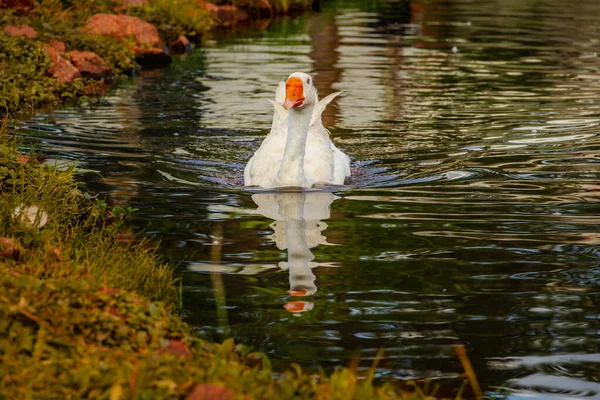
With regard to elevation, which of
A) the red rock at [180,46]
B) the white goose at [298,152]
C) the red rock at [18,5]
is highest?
the red rock at [18,5]

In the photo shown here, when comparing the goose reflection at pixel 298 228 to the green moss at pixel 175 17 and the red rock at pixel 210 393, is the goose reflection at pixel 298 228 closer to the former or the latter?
the red rock at pixel 210 393

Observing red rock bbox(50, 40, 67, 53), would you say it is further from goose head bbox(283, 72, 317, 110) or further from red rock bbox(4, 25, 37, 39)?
goose head bbox(283, 72, 317, 110)

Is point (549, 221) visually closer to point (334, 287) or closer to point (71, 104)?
point (334, 287)

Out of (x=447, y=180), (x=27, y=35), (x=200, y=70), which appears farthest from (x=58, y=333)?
(x=200, y=70)

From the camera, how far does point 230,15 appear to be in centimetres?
3183

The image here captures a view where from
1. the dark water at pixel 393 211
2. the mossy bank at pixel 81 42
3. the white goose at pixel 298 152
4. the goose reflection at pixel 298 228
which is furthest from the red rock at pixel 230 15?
the goose reflection at pixel 298 228

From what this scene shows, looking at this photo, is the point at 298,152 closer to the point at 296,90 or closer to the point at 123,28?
the point at 296,90

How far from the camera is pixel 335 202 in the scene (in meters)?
9.88

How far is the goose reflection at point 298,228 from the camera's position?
7103 mm

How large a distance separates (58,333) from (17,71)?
11.1 m

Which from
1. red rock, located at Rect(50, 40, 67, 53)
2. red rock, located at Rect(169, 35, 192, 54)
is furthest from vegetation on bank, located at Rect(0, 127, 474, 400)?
red rock, located at Rect(169, 35, 192, 54)

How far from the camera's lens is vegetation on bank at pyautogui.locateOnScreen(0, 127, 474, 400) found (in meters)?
4.55

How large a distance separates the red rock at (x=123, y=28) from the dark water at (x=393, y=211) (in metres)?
1.58

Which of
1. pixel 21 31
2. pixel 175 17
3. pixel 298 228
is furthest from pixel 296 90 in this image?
pixel 175 17
